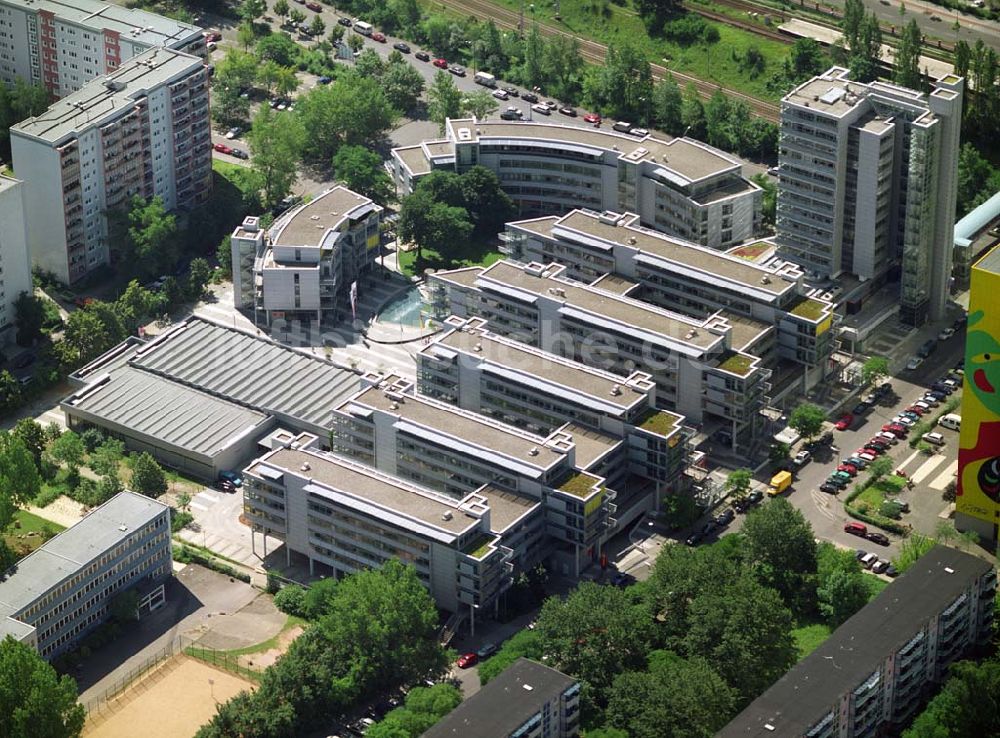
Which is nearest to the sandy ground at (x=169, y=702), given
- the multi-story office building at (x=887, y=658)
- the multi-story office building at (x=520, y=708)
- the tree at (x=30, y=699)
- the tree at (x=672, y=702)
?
the tree at (x=30, y=699)

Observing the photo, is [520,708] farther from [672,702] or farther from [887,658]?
[887,658]

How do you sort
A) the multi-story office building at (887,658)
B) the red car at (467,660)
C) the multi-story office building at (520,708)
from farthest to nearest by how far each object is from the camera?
the red car at (467,660)
the multi-story office building at (887,658)
the multi-story office building at (520,708)

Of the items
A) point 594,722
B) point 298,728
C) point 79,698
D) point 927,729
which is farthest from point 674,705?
point 79,698

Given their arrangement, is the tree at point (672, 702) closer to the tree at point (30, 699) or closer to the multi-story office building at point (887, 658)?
the multi-story office building at point (887, 658)

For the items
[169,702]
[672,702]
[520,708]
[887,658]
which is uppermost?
[887,658]

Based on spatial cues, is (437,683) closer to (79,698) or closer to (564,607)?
(564,607)

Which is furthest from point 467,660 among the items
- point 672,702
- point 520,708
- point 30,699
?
point 30,699
